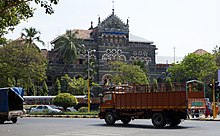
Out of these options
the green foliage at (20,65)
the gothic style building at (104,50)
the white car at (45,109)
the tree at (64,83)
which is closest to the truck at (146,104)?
the white car at (45,109)

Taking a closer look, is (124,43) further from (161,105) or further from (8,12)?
(8,12)

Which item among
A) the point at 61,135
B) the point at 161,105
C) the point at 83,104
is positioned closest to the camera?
the point at 61,135

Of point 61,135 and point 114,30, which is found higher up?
point 114,30

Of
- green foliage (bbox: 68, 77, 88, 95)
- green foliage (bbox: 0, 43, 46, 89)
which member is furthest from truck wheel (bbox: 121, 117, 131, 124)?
green foliage (bbox: 68, 77, 88, 95)

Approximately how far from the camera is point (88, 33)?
255 ft

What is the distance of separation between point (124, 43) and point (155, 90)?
52.1 meters

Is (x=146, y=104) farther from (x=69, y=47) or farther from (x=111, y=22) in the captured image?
(x=111, y=22)

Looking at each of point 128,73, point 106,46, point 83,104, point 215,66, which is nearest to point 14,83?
point 83,104

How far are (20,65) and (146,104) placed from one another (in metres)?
33.7

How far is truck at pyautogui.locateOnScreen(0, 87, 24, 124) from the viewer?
1118 inches

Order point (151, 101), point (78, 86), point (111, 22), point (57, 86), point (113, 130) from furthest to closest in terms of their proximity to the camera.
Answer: point (111, 22) → point (57, 86) → point (78, 86) → point (151, 101) → point (113, 130)

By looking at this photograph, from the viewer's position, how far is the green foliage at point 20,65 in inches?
2068

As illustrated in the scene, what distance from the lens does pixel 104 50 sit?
243 ft

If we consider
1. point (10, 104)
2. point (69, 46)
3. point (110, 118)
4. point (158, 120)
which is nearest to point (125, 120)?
point (110, 118)
